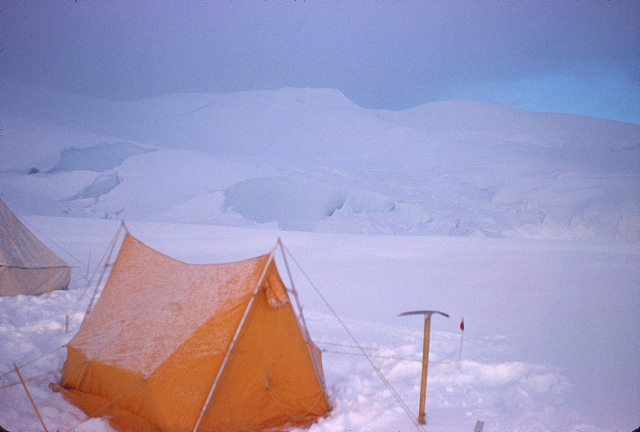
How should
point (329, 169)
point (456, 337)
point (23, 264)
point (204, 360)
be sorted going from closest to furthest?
point (204, 360)
point (456, 337)
point (23, 264)
point (329, 169)

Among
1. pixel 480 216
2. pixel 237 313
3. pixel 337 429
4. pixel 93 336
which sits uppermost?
pixel 480 216

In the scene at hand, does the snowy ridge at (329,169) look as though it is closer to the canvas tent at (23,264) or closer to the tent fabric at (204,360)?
the canvas tent at (23,264)

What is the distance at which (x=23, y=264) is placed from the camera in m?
7.79

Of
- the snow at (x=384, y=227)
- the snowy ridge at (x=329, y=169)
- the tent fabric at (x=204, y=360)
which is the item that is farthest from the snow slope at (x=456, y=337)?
the snowy ridge at (x=329, y=169)

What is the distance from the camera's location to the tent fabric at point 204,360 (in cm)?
384

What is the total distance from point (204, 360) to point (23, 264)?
232 inches

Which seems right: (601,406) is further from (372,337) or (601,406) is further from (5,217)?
(5,217)

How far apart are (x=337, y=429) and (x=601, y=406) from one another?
2.98 meters

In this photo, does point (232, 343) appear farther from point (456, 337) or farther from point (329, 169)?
point (329, 169)

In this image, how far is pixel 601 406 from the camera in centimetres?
467

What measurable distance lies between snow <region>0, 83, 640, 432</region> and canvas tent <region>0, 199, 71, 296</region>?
0.31 m

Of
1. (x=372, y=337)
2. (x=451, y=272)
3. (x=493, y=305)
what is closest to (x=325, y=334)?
A: (x=372, y=337)

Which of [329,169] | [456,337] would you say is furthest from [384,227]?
[456,337]

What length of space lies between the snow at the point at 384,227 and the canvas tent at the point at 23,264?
0.31m
